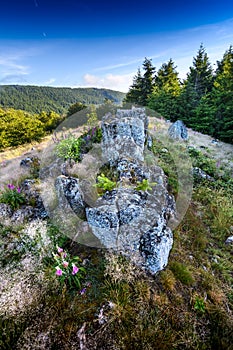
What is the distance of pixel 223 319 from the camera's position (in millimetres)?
2836

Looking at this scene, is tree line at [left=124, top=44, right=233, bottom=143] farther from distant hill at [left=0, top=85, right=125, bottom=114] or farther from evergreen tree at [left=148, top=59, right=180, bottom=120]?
distant hill at [left=0, top=85, right=125, bottom=114]

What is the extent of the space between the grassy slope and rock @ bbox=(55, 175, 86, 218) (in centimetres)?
72

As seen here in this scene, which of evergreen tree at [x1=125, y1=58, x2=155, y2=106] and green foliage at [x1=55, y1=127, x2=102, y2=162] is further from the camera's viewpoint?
evergreen tree at [x1=125, y1=58, x2=155, y2=106]

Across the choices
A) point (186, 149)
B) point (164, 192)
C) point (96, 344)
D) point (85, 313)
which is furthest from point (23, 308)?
point (186, 149)

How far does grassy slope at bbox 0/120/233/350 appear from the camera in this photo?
240 centimetres

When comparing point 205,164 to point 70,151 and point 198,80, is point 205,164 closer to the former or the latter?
point 70,151

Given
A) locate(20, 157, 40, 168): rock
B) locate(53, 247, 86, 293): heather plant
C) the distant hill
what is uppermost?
the distant hill

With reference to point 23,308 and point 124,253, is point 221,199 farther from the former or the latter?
point 23,308

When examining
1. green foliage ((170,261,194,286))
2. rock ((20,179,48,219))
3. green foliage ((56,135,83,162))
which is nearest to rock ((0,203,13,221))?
rock ((20,179,48,219))

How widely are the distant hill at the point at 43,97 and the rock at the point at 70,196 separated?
88977 mm

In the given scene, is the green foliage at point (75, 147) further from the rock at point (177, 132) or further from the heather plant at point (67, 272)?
the rock at point (177, 132)

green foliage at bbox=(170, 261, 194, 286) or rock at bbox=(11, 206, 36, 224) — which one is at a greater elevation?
rock at bbox=(11, 206, 36, 224)

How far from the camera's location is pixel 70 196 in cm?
434

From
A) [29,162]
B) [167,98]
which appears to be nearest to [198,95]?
[167,98]
